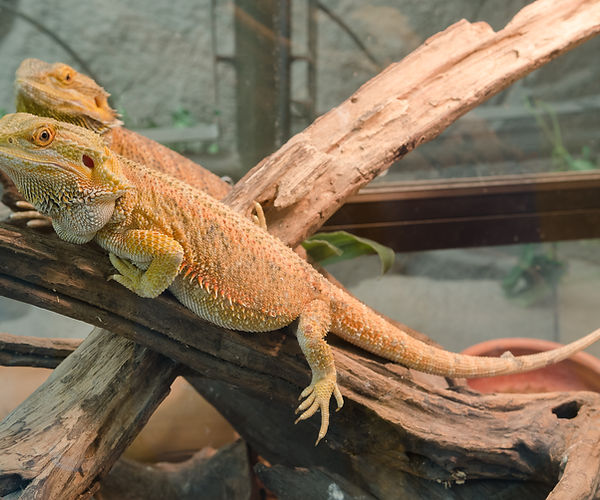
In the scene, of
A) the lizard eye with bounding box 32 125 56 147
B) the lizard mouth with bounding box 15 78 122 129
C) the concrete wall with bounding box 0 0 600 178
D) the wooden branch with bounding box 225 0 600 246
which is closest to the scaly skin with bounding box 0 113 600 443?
the lizard eye with bounding box 32 125 56 147

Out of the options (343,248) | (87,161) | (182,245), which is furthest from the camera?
(343,248)

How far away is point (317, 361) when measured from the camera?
2289 millimetres

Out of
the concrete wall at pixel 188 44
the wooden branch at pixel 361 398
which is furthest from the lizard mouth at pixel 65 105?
the concrete wall at pixel 188 44

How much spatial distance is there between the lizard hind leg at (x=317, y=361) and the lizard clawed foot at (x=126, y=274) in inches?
27.7

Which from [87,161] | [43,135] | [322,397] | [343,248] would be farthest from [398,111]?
[43,135]

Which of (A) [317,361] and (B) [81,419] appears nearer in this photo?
(B) [81,419]

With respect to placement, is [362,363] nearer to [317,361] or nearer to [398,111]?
[317,361]

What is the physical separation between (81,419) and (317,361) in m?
0.99

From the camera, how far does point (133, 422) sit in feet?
7.54

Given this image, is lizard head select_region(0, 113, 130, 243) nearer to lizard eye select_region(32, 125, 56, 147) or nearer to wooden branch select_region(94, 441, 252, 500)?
lizard eye select_region(32, 125, 56, 147)

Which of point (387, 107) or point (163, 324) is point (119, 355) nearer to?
point (163, 324)

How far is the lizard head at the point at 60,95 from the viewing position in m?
2.78

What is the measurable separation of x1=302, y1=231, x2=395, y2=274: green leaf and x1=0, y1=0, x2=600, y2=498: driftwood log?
0.47m

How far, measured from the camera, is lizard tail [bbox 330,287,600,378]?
2.47 metres
